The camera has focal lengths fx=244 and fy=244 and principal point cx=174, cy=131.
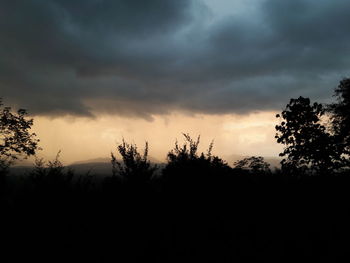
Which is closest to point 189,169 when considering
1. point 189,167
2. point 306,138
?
point 189,167

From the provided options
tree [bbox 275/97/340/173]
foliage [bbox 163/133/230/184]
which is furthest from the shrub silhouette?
tree [bbox 275/97/340/173]

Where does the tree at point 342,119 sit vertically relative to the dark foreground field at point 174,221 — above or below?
above

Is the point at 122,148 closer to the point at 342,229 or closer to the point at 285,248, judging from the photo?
the point at 285,248

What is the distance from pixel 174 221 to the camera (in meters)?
9.80

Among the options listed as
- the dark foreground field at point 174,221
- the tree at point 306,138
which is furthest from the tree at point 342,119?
the dark foreground field at point 174,221

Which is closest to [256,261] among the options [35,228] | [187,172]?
[187,172]

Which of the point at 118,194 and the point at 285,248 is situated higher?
the point at 118,194

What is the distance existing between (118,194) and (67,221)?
2.47m

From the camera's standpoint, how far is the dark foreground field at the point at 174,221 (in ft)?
24.4

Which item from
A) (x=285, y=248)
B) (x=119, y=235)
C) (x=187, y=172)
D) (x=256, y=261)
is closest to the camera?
(x=256, y=261)

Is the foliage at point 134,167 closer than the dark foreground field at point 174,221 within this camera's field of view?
No

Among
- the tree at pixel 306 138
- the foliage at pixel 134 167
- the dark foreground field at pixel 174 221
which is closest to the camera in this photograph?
the dark foreground field at pixel 174 221

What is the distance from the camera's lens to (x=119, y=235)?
8492mm

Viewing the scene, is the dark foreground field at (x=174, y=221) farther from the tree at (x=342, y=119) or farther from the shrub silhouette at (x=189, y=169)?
the tree at (x=342, y=119)
